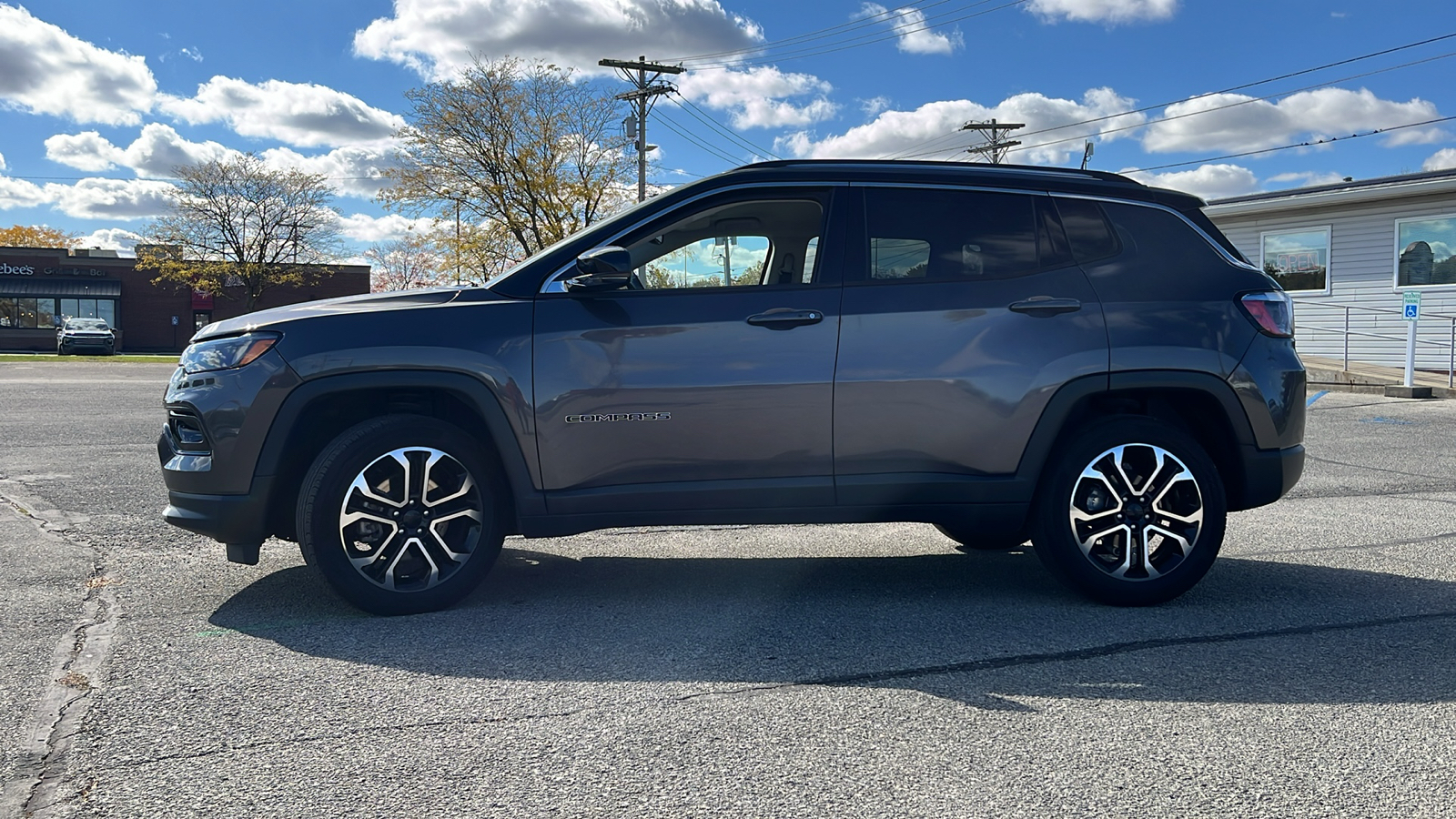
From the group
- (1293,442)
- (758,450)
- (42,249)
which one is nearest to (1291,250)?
(1293,442)

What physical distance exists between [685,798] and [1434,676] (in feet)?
8.74

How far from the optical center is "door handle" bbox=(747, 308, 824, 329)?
455 cm

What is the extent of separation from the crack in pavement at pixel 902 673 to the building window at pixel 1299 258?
21.4 m

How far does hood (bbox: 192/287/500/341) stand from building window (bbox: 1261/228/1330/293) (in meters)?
22.7

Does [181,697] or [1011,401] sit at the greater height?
[1011,401]

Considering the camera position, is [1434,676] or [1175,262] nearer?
[1434,676]

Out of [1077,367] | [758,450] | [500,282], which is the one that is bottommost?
[758,450]

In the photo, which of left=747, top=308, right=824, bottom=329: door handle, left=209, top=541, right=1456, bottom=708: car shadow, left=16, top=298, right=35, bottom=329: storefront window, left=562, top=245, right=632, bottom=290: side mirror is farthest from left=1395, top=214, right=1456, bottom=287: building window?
left=16, top=298, right=35, bottom=329: storefront window

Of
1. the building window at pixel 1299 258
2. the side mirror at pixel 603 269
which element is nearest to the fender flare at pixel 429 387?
the side mirror at pixel 603 269

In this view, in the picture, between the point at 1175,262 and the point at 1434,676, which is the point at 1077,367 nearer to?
the point at 1175,262

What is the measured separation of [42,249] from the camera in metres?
65.2

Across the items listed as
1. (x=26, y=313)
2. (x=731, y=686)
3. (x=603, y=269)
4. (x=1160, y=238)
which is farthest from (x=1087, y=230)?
(x=26, y=313)

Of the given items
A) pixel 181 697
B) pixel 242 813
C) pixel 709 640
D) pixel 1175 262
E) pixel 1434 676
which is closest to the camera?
pixel 242 813

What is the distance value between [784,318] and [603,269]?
75 centimetres
